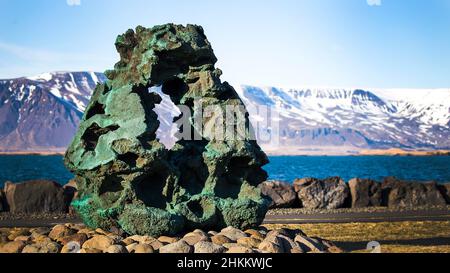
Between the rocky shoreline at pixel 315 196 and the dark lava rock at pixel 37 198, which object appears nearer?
the dark lava rock at pixel 37 198

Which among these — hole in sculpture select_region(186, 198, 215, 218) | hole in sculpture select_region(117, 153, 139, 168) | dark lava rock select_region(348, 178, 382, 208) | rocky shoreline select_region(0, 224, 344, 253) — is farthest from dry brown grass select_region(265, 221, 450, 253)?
dark lava rock select_region(348, 178, 382, 208)

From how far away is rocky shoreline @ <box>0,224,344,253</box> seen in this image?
41.6 feet

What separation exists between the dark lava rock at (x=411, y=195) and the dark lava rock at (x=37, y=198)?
13812 mm

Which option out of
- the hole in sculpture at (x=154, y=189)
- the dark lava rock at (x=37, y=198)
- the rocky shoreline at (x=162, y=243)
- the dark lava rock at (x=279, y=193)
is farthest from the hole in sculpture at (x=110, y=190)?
the dark lava rock at (x=279, y=193)

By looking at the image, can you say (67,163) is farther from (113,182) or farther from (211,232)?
(211,232)

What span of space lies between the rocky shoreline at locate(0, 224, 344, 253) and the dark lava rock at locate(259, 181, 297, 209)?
13736mm

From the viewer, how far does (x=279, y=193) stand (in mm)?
28984

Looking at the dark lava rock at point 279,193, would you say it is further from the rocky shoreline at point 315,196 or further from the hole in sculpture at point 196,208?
the hole in sculpture at point 196,208

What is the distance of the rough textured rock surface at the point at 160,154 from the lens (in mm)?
14164

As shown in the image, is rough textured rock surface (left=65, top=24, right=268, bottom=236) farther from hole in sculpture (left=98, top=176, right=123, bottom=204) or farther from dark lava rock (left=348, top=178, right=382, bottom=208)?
dark lava rock (left=348, top=178, right=382, bottom=208)

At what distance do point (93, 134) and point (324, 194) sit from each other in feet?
52.6

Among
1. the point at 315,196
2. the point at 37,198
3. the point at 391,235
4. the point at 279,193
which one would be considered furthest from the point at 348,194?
the point at 37,198
